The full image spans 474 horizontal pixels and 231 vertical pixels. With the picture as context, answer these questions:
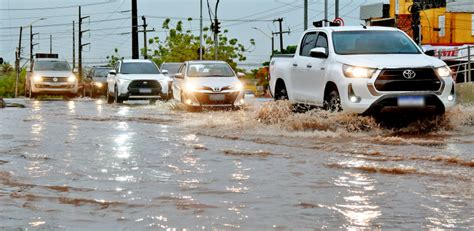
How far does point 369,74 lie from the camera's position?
13438mm

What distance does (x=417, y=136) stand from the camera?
527 inches

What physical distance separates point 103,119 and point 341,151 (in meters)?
9.40

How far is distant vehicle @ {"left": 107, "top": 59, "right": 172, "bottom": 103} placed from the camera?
2852 cm

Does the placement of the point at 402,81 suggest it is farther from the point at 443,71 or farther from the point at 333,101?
the point at 333,101

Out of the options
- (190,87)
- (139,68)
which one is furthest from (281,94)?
(139,68)

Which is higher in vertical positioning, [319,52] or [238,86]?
[319,52]

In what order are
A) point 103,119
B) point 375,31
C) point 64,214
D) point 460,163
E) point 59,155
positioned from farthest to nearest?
point 103,119
point 375,31
point 59,155
point 460,163
point 64,214

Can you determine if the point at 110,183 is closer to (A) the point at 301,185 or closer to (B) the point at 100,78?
(A) the point at 301,185

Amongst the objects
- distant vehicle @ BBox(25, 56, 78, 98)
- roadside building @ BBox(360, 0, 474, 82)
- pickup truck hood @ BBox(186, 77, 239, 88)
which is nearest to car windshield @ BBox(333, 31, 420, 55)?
pickup truck hood @ BBox(186, 77, 239, 88)

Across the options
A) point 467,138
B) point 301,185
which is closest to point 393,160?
point 301,185

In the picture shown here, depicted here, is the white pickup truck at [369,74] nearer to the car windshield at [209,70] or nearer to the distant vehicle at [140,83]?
the car windshield at [209,70]

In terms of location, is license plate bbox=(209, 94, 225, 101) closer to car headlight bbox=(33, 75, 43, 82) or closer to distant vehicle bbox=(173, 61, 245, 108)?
distant vehicle bbox=(173, 61, 245, 108)

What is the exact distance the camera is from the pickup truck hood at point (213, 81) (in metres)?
22.8

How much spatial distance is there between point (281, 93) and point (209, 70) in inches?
302
